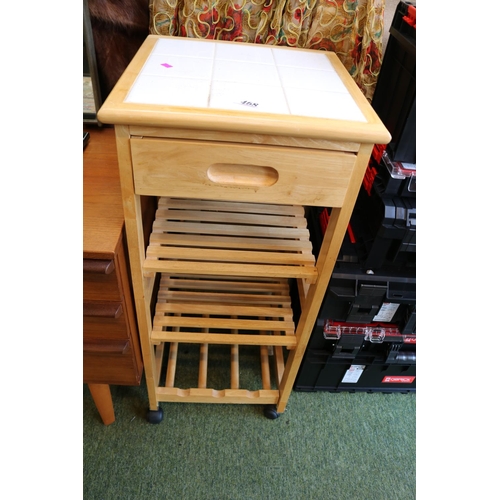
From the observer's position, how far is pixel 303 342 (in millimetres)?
1048

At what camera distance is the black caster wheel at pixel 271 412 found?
1235 millimetres

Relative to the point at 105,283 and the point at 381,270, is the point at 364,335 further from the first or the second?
the point at 105,283

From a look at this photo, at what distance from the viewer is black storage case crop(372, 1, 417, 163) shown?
2.72 feet

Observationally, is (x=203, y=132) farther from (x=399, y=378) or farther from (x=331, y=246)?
(x=399, y=378)

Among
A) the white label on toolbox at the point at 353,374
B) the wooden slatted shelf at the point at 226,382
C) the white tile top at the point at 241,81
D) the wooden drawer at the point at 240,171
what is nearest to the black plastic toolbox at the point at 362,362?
the white label on toolbox at the point at 353,374

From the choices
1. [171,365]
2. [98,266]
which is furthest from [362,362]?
[98,266]

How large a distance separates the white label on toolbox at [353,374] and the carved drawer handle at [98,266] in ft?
2.75

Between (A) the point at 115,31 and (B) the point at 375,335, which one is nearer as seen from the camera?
(A) the point at 115,31

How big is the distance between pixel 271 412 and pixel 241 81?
38.1 inches

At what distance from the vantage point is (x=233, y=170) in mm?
709

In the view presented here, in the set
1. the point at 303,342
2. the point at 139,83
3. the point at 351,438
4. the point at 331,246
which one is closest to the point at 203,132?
the point at 139,83

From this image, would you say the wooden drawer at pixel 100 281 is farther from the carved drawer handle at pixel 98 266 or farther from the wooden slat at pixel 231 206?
the wooden slat at pixel 231 206

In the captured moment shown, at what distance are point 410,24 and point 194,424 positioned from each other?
1219 millimetres

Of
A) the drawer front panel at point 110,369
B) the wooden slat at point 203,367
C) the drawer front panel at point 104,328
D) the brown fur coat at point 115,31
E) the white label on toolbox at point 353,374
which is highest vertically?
the brown fur coat at point 115,31
